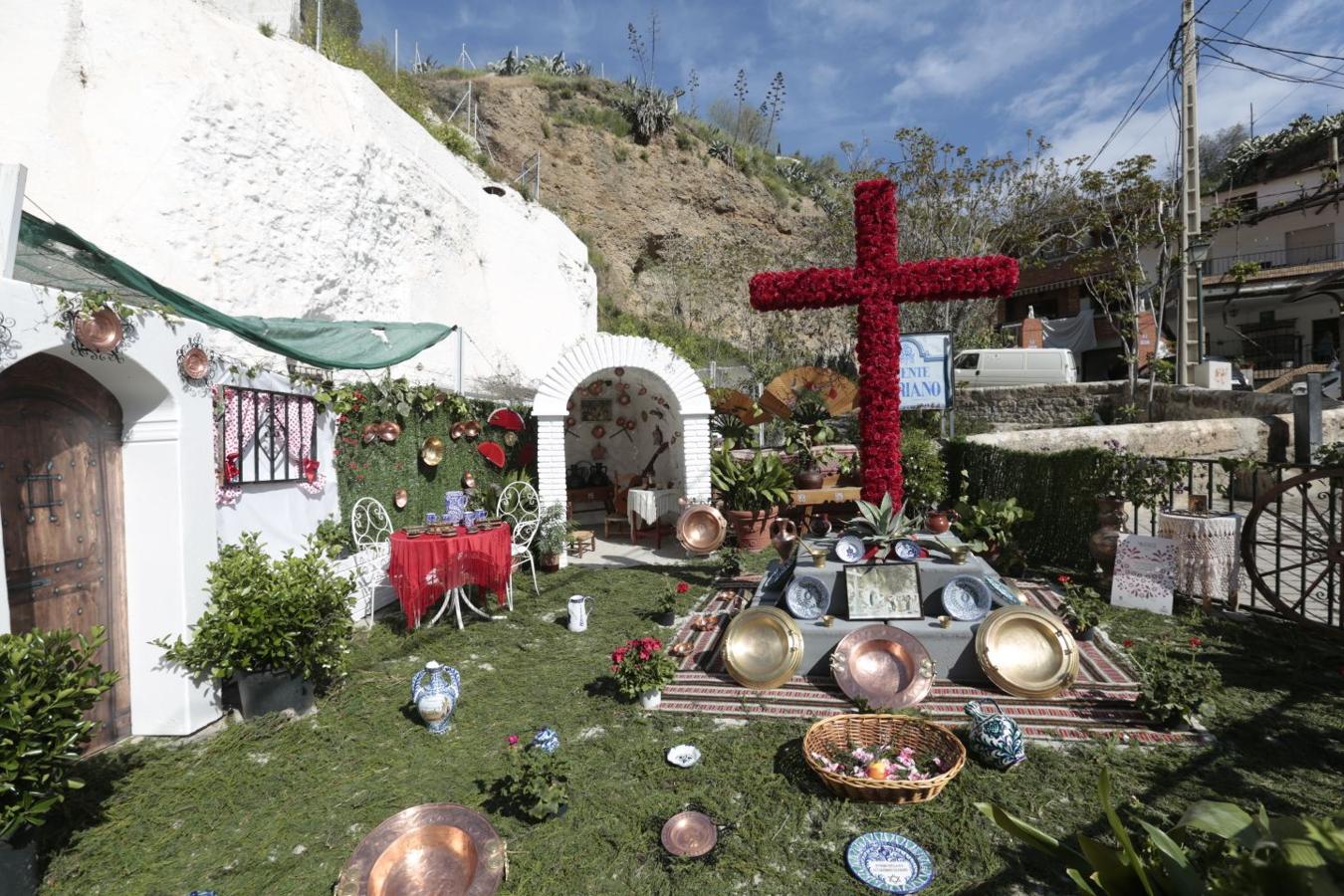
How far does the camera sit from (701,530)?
30.7 ft

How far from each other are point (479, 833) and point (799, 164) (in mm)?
42189

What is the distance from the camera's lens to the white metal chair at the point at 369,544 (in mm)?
6719

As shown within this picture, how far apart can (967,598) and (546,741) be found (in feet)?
11.2

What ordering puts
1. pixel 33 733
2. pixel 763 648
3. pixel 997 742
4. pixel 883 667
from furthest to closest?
pixel 763 648 < pixel 883 667 < pixel 997 742 < pixel 33 733

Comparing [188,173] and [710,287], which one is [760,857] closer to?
[188,173]

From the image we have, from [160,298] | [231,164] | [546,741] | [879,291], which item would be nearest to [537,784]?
[546,741]

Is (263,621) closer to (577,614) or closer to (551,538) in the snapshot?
(577,614)

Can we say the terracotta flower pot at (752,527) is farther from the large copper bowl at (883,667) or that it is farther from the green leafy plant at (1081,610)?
the large copper bowl at (883,667)

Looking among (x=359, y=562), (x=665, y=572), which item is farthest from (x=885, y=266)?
(x=359, y=562)

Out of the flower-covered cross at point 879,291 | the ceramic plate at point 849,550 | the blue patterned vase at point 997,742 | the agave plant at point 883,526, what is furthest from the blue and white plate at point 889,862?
the flower-covered cross at point 879,291

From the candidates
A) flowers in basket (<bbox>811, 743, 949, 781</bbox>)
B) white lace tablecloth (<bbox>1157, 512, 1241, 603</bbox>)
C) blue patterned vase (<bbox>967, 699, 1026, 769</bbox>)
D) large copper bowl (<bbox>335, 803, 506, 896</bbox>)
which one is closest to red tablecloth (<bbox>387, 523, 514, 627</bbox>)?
large copper bowl (<bbox>335, 803, 506, 896</bbox>)

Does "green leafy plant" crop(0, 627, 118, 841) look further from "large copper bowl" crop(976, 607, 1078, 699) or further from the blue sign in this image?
the blue sign

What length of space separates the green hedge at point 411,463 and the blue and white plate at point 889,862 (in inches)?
236

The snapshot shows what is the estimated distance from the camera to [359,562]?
6.77 metres
